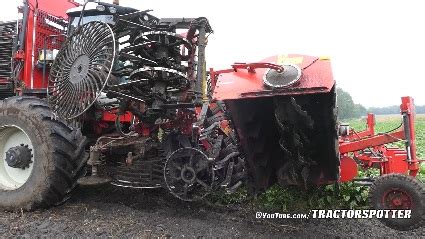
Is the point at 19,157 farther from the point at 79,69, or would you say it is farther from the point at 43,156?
the point at 79,69

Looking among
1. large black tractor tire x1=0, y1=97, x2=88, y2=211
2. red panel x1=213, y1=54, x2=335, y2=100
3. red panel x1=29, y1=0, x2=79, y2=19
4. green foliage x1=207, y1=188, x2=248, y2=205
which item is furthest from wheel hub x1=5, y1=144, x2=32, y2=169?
red panel x1=213, y1=54, x2=335, y2=100

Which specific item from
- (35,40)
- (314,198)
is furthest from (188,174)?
(35,40)

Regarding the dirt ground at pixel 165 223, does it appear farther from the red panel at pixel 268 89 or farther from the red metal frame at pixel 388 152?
the red panel at pixel 268 89

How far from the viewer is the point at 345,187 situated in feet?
14.5

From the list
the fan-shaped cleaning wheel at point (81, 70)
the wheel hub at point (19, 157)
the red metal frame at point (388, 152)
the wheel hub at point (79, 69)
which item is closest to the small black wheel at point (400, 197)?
the red metal frame at point (388, 152)

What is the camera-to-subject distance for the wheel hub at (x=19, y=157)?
14.3 feet

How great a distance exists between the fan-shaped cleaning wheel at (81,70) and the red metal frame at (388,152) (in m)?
2.38

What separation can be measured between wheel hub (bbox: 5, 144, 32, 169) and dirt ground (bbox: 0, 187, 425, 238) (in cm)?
54

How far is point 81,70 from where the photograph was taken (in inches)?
159

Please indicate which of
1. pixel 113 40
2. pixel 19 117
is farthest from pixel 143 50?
pixel 19 117

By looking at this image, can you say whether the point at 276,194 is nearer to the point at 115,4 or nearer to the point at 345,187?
the point at 345,187

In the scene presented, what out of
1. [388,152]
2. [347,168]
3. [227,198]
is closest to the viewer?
[347,168]

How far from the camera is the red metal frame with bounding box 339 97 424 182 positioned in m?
3.28

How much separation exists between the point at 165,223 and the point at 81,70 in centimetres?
178
